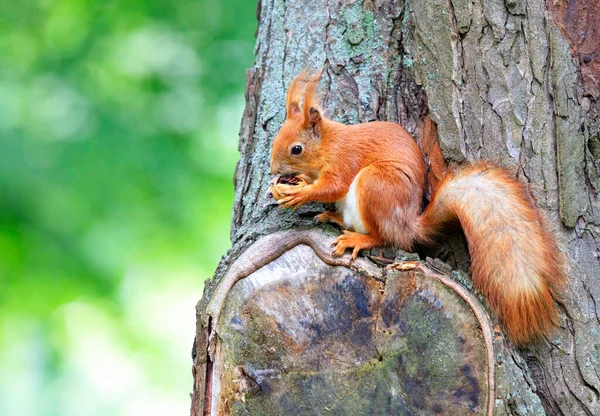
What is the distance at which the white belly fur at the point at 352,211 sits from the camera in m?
1.69

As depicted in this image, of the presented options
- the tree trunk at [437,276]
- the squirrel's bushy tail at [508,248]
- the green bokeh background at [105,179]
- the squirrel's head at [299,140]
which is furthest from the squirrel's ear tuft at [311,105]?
the green bokeh background at [105,179]

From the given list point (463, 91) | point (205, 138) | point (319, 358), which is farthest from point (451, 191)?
point (205, 138)

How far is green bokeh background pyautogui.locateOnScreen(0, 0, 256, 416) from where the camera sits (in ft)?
10.2

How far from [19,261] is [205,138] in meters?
0.98

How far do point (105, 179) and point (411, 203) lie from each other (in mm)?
1799

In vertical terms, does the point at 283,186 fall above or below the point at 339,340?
above

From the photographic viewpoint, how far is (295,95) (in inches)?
76.7

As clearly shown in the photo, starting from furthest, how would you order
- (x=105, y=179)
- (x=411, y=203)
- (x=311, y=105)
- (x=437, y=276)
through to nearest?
(x=105, y=179) < (x=311, y=105) < (x=411, y=203) < (x=437, y=276)

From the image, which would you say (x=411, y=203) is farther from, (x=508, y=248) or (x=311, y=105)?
(x=311, y=105)

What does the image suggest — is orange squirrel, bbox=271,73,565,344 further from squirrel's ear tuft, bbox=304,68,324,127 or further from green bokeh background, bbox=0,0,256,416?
green bokeh background, bbox=0,0,256,416

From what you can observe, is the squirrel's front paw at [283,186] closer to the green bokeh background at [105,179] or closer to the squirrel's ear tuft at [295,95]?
the squirrel's ear tuft at [295,95]

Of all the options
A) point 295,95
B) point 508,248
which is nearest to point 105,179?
point 295,95

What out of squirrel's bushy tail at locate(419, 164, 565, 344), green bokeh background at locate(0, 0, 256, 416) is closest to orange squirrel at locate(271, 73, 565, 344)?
squirrel's bushy tail at locate(419, 164, 565, 344)

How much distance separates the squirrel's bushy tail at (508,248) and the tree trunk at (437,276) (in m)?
0.05
